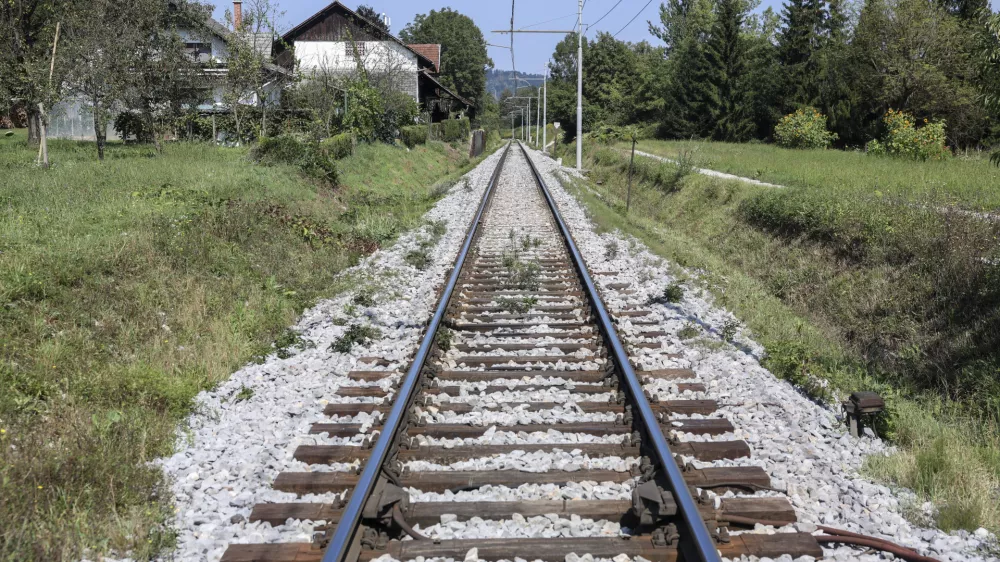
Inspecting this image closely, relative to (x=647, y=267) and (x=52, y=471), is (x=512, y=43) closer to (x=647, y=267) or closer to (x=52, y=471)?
(x=647, y=267)

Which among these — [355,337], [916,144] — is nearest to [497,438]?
[355,337]

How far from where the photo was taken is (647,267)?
10.2 metres

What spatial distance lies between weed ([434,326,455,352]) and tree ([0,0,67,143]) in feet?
44.9

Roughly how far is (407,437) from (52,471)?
2013 mm

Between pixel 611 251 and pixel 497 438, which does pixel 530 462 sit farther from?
pixel 611 251

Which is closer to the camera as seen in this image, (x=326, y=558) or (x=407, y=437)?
(x=326, y=558)

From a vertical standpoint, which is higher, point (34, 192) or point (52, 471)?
point (34, 192)

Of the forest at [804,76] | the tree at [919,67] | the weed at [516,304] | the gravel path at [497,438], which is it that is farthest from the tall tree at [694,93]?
the gravel path at [497,438]

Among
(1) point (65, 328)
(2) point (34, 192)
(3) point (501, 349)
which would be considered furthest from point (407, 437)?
(2) point (34, 192)

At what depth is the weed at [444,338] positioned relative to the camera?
6293 mm

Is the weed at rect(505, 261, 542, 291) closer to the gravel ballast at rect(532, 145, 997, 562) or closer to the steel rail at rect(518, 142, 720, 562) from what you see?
the gravel ballast at rect(532, 145, 997, 562)

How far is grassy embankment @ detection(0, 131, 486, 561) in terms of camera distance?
12.5 feet

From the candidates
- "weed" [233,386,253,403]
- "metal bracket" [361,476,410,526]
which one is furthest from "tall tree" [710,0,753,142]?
"metal bracket" [361,476,410,526]

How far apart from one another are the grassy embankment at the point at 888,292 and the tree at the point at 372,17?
30.4 meters
